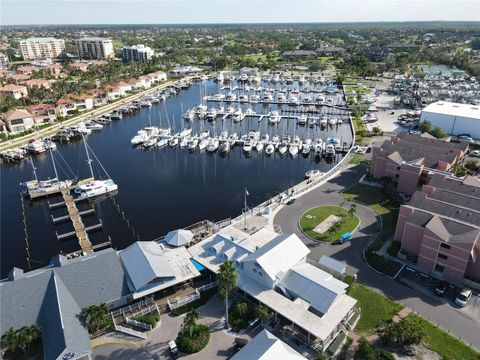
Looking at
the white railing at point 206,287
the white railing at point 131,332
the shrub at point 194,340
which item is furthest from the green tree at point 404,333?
the white railing at point 131,332

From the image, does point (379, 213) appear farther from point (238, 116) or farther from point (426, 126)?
point (238, 116)

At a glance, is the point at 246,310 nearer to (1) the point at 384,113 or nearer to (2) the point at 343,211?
(2) the point at 343,211

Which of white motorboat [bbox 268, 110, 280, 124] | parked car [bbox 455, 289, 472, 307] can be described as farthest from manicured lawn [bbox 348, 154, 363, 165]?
parked car [bbox 455, 289, 472, 307]

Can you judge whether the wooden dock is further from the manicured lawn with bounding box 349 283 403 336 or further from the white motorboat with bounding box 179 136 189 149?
the manicured lawn with bounding box 349 283 403 336

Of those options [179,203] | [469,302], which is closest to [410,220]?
[469,302]

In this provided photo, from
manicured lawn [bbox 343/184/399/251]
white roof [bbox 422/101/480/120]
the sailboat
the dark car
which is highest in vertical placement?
white roof [bbox 422/101/480/120]

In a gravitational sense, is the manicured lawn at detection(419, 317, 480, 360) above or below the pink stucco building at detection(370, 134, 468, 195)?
below

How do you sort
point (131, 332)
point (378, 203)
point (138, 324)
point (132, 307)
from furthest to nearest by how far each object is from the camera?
point (378, 203) → point (132, 307) → point (138, 324) → point (131, 332)

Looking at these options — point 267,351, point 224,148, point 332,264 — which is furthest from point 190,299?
point 224,148
